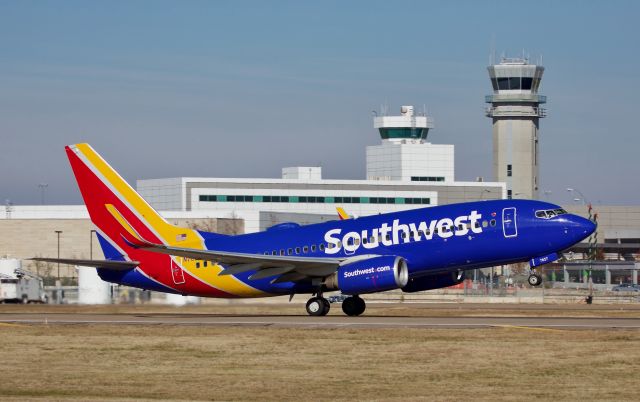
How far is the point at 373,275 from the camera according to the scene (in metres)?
49.9

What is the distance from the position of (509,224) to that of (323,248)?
27.8ft

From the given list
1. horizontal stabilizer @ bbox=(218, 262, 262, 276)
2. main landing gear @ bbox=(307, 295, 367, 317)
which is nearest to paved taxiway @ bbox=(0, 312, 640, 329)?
main landing gear @ bbox=(307, 295, 367, 317)

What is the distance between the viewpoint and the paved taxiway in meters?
45.5

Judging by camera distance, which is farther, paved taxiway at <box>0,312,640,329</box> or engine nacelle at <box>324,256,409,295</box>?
engine nacelle at <box>324,256,409,295</box>

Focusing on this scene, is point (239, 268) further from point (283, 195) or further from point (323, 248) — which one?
point (283, 195)

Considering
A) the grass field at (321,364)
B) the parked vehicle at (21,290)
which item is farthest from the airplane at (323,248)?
the parked vehicle at (21,290)

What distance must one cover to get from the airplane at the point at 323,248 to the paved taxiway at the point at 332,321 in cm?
171

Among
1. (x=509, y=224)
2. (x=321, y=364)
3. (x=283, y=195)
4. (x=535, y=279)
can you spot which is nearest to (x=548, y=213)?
(x=509, y=224)

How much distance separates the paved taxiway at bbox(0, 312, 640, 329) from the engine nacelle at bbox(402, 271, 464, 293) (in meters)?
3.15

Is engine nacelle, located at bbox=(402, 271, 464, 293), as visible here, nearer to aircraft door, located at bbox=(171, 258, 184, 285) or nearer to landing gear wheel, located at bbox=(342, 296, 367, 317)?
landing gear wheel, located at bbox=(342, 296, 367, 317)

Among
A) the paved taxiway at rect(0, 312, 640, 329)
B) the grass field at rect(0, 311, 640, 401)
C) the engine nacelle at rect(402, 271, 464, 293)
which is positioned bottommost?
the grass field at rect(0, 311, 640, 401)

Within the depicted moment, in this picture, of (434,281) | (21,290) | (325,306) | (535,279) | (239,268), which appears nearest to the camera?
(535,279)

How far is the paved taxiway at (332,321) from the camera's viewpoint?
45.5m

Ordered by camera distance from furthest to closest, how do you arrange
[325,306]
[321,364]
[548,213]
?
[325,306]
[548,213]
[321,364]
